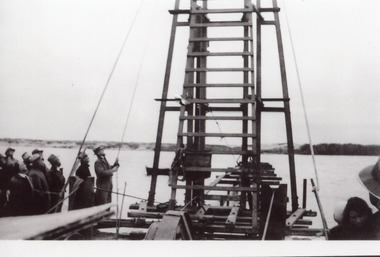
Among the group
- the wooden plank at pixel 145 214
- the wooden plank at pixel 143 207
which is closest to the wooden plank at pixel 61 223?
the wooden plank at pixel 145 214

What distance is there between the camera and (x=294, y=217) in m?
5.63

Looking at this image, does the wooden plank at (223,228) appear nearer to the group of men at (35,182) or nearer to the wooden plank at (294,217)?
the wooden plank at (294,217)

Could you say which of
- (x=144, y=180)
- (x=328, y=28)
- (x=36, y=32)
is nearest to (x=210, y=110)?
(x=328, y=28)

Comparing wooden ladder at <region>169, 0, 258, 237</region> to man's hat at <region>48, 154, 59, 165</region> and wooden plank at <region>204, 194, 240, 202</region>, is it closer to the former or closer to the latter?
wooden plank at <region>204, 194, 240, 202</region>

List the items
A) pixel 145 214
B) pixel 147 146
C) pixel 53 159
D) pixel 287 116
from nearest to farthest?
pixel 145 214
pixel 287 116
pixel 53 159
pixel 147 146

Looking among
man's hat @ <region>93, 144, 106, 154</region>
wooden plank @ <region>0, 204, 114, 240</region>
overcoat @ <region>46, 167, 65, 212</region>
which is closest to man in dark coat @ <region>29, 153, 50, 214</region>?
overcoat @ <region>46, 167, 65, 212</region>

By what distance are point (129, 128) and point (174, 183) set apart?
1.83 meters

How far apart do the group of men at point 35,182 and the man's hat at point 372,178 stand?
9.63ft

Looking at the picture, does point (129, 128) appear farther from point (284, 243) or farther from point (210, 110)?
point (284, 243)

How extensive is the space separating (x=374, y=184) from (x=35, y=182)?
478cm

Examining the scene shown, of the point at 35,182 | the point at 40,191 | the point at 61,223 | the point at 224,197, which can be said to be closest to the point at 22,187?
the point at 40,191

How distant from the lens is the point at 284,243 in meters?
4.29

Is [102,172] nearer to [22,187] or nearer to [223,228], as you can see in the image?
[22,187]

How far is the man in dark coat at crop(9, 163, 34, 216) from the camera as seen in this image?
560 centimetres
